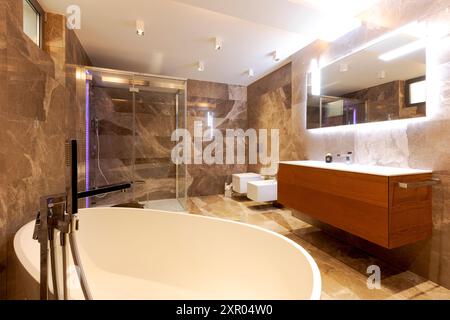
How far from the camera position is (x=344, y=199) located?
1729 millimetres

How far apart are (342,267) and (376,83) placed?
5.87 feet

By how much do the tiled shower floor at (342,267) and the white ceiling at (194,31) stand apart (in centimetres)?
230

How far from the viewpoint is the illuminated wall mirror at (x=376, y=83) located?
1.70 m

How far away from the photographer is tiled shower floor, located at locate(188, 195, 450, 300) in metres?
1.49

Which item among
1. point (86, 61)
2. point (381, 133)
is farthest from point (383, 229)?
point (86, 61)

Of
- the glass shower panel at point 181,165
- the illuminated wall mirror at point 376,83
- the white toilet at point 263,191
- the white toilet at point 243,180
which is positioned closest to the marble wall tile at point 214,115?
the glass shower panel at point 181,165

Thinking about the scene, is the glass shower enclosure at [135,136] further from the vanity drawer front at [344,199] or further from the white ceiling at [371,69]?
the white ceiling at [371,69]

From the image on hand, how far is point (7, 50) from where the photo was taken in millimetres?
1210

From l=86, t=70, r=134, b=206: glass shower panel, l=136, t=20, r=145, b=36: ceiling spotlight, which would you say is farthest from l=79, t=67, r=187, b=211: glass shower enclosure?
l=136, t=20, r=145, b=36: ceiling spotlight

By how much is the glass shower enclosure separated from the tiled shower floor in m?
1.18

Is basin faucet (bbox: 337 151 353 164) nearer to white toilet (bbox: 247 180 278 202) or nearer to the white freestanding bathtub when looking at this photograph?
white toilet (bbox: 247 180 278 202)

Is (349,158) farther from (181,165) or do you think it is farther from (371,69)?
(181,165)

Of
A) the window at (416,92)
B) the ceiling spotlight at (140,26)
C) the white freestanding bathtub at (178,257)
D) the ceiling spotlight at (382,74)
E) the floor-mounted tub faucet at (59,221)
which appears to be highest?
the ceiling spotlight at (140,26)
